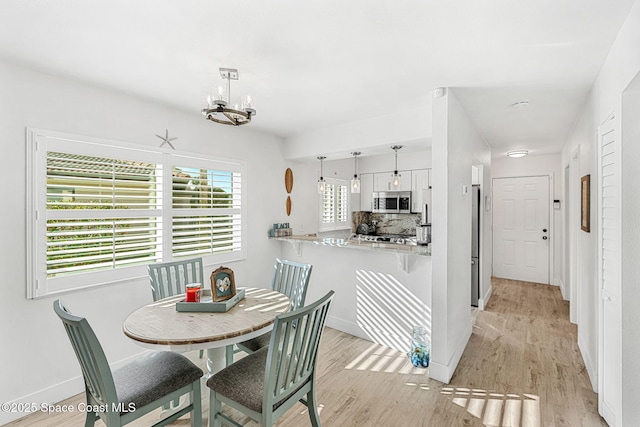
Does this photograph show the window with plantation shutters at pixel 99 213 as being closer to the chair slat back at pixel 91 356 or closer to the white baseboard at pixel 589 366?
the chair slat back at pixel 91 356

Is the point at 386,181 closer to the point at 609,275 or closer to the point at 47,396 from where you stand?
the point at 609,275

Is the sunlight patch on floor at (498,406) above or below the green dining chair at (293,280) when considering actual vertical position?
below

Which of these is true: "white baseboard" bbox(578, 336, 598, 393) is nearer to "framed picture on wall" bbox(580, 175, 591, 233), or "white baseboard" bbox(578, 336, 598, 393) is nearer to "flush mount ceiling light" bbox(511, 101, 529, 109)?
"framed picture on wall" bbox(580, 175, 591, 233)

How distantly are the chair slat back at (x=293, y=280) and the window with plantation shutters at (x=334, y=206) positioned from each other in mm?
2269

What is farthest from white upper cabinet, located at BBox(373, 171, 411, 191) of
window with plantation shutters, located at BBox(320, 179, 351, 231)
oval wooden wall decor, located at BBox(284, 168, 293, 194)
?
oval wooden wall decor, located at BBox(284, 168, 293, 194)

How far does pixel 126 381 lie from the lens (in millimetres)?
1677

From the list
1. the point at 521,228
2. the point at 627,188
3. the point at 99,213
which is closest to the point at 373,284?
the point at 627,188

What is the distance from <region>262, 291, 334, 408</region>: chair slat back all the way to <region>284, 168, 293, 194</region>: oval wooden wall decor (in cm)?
280

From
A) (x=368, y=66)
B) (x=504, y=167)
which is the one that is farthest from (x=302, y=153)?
(x=504, y=167)

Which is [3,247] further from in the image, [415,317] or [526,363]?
[526,363]

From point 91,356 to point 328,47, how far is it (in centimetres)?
209

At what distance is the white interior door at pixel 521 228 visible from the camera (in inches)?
222

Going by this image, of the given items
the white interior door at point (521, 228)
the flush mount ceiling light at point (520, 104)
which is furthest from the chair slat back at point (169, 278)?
the white interior door at point (521, 228)

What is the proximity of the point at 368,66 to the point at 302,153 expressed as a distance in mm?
2024
